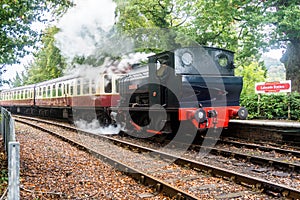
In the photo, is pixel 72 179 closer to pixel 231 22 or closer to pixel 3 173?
pixel 3 173

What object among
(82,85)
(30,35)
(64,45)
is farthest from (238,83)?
(64,45)

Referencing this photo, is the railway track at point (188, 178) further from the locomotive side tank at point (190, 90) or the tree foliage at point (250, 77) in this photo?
the tree foliage at point (250, 77)

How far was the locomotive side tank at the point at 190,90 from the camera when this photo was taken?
332 inches

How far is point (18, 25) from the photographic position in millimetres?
8695

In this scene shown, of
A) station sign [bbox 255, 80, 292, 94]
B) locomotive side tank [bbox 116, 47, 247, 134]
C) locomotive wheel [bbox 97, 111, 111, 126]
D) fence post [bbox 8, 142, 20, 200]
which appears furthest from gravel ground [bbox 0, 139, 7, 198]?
station sign [bbox 255, 80, 292, 94]

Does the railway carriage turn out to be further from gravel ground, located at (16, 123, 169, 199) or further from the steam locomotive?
gravel ground, located at (16, 123, 169, 199)

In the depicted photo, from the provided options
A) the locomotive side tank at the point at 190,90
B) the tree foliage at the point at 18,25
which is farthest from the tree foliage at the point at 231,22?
the tree foliage at the point at 18,25

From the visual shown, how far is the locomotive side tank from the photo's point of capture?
8422mm

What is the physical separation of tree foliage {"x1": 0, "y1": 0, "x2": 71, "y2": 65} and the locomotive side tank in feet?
11.3

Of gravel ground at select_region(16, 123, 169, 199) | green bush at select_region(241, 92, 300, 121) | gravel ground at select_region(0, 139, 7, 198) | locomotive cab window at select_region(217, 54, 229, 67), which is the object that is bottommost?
gravel ground at select_region(16, 123, 169, 199)

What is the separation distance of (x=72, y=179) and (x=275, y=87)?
984 centimetres

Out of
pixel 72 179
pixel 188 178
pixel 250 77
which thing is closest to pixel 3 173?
pixel 72 179

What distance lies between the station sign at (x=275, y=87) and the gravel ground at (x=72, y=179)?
8.34 meters

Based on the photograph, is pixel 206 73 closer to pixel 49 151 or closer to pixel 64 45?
pixel 49 151
